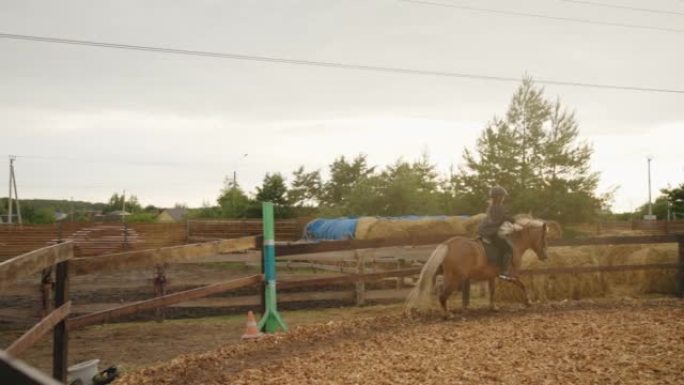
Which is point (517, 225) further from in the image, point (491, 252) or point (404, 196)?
point (404, 196)

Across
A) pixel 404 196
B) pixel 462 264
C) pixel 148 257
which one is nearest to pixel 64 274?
pixel 148 257

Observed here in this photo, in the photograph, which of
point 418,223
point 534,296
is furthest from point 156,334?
point 418,223

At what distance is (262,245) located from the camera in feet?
22.5

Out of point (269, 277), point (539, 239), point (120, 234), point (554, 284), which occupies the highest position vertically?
point (539, 239)

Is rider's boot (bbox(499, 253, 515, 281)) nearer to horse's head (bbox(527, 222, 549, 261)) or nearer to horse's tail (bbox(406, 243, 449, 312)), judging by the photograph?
horse's head (bbox(527, 222, 549, 261))

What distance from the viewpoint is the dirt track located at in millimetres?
4426

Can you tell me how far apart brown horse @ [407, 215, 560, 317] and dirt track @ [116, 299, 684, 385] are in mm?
667

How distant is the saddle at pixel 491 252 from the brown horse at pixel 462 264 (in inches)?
2.2

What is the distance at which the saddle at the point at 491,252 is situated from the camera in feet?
28.3

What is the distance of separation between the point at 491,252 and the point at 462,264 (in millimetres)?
746

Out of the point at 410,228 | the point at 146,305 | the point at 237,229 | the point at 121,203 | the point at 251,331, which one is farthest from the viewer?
the point at 121,203

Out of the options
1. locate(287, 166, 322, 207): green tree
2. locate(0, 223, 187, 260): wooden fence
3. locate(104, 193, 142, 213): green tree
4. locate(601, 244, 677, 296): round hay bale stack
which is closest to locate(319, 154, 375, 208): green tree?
locate(287, 166, 322, 207): green tree

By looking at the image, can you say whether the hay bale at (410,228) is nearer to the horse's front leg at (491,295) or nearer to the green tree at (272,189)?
the horse's front leg at (491,295)

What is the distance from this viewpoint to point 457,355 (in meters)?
5.17
